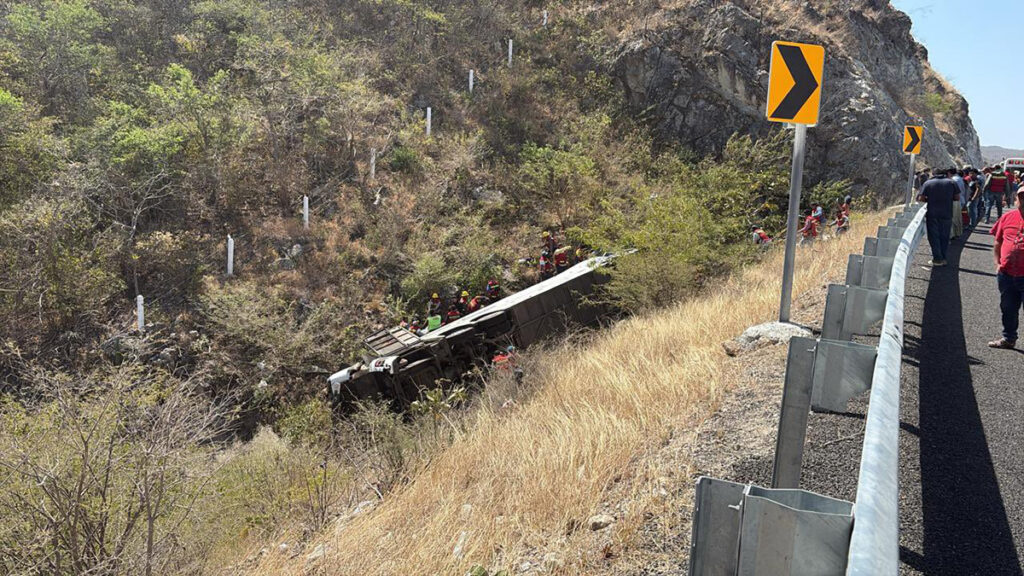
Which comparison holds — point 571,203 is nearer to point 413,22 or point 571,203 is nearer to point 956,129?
point 413,22

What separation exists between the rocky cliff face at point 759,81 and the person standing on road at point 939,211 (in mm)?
12595

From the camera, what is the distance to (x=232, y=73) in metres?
22.9

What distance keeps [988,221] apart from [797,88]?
16.2 m

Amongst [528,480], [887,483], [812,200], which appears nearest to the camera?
[887,483]

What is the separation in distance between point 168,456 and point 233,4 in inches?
939

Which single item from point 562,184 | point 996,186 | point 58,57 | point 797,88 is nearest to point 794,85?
point 797,88

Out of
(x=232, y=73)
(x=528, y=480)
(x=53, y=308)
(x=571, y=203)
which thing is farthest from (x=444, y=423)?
(x=232, y=73)

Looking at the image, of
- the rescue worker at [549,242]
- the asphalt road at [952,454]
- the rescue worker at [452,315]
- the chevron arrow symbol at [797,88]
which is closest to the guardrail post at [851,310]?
the asphalt road at [952,454]

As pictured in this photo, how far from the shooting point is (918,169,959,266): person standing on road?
1009cm

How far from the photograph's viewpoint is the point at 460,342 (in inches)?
472

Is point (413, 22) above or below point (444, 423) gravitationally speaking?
above

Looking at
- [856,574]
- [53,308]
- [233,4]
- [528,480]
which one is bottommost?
[53,308]

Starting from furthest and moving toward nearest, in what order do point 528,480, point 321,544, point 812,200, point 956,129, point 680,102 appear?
1. point 956,129
2. point 680,102
3. point 812,200
4. point 321,544
5. point 528,480

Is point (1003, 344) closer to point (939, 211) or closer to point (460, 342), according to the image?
point (939, 211)
